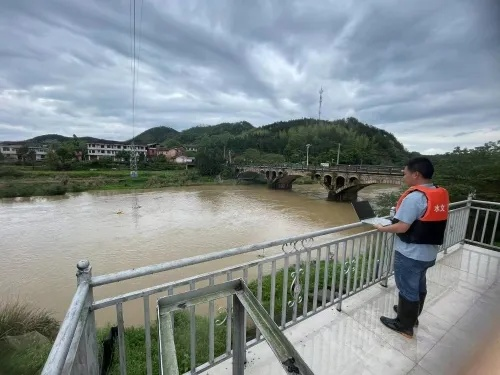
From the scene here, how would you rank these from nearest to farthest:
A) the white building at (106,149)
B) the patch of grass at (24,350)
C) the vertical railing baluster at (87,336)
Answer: the vertical railing baluster at (87,336)
the patch of grass at (24,350)
the white building at (106,149)

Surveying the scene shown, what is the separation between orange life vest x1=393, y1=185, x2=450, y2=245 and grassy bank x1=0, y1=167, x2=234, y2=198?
29141 mm

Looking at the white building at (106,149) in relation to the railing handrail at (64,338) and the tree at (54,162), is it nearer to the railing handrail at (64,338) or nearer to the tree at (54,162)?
the tree at (54,162)

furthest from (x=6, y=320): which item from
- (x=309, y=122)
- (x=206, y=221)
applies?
(x=309, y=122)

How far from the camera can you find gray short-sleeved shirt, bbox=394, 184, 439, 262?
76.9 inches

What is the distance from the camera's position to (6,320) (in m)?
3.84

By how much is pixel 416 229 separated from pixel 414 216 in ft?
0.37

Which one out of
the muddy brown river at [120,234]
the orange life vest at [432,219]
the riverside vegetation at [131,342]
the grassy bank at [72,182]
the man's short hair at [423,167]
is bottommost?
the muddy brown river at [120,234]

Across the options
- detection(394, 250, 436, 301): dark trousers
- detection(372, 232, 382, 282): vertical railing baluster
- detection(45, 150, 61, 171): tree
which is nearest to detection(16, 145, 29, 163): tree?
detection(45, 150, 61, 171): tree

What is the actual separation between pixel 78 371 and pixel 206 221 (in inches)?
549

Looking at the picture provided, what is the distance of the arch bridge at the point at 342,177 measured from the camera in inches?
722

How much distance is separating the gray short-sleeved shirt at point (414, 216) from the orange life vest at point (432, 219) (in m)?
0.03

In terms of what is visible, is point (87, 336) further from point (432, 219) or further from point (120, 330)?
point (432, 219)

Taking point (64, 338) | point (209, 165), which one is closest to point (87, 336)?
point (64, 338)

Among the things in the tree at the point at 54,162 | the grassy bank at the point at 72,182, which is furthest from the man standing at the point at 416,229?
the tree at the point at 54,162
